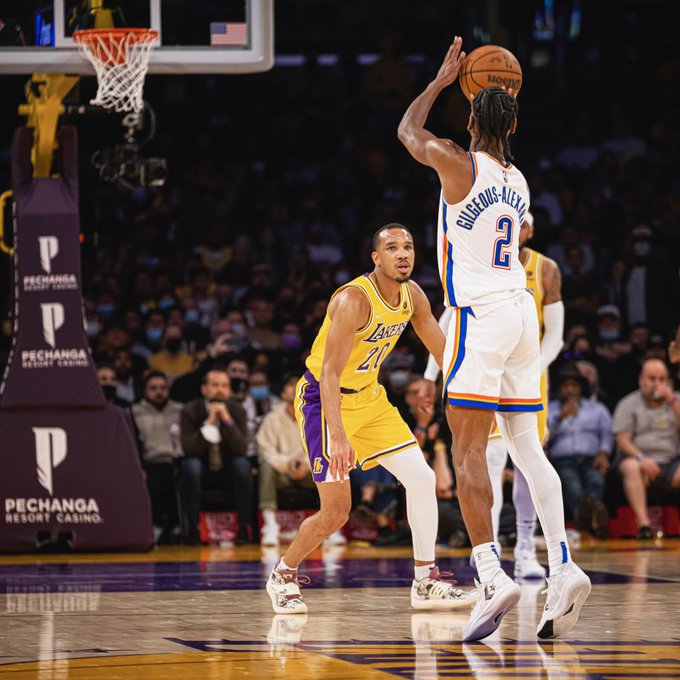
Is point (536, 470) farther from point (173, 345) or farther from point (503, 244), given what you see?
point (173, 345)

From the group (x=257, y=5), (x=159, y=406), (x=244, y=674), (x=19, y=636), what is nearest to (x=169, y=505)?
(x=159, y=406)

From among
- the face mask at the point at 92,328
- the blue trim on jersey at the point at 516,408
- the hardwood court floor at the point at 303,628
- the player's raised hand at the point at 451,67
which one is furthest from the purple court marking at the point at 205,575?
the face mask at the point at 92,328

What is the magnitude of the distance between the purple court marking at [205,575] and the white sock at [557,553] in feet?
8.16

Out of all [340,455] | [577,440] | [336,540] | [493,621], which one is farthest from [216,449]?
[493,621]

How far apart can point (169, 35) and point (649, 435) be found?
5900 millimetres

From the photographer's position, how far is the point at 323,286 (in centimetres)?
1605

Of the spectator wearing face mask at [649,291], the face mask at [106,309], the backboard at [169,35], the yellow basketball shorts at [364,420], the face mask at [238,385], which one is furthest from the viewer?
the spectator wearing face mask at [649,291]

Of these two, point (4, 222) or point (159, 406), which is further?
point (159, 406)

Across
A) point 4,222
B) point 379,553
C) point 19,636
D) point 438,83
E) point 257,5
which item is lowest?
point 379,553

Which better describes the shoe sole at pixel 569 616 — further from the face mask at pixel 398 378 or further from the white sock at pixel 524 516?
the face mask at pixel 398 378

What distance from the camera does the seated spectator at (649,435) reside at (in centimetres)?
1283

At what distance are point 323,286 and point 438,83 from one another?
9.71 meters

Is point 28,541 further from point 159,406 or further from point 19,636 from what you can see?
point 19,636

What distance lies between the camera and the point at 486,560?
607 centimetres
